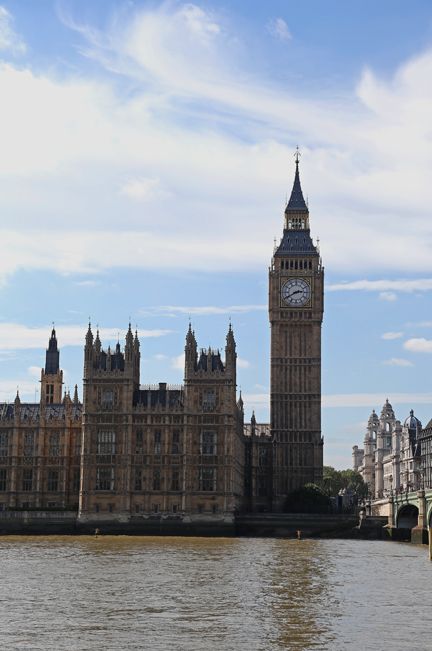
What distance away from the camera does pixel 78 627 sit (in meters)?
44.5

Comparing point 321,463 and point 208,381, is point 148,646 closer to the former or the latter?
point 208,381

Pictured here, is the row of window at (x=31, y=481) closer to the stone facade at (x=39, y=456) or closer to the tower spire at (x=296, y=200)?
the stone facade at (x=39, y=456)

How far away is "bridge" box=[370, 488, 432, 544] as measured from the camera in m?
119

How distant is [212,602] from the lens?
53438mm

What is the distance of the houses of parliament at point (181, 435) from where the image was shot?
5650 inches

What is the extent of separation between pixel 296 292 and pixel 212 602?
123 meters

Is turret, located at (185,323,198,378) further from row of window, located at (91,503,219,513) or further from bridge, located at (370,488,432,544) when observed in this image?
bridge, located at (370,488,432,544)

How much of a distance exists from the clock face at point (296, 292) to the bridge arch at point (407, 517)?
46189 millimetres

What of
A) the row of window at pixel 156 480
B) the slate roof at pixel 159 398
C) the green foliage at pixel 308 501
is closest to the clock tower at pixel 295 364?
the green foliage at pixel 308 501

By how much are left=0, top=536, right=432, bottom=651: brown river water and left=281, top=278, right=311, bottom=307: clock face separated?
86170mm

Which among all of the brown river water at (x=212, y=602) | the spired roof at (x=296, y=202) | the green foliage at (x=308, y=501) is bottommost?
the brown river water at (x=212, y=602)

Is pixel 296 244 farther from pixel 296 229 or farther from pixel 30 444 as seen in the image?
pixel 30 444

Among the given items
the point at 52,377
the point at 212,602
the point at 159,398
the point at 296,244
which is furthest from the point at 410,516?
the point at 212,602

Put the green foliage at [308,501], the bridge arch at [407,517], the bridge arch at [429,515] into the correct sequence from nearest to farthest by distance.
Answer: the bridge arch at [429,515] → the bridge arch at [407,517] → the green foliage at [308,501]
